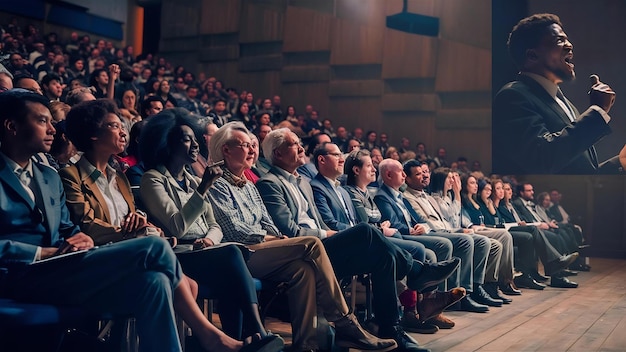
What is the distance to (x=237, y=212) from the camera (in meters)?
2.64

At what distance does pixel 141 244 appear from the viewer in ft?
5.96

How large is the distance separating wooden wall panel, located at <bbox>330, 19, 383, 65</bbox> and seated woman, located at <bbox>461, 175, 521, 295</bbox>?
4986 millimetres

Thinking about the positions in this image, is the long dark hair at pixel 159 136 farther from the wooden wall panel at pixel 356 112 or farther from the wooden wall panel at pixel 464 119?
the wooden wall panel at pixel 356 112

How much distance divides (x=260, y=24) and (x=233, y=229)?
853 centimetres

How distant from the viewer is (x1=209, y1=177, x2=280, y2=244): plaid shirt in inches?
103

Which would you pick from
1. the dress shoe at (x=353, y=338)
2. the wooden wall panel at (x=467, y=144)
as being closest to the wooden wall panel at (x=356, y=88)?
the wooden wall panel at (x=467, y=144)

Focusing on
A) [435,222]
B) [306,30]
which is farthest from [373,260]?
[306,30]

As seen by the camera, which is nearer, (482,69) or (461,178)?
(461,178)

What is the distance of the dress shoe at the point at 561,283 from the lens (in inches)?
208

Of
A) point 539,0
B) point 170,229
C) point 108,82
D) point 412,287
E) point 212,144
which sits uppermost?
point 539,0

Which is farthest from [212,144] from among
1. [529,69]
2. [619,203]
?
[619,203]

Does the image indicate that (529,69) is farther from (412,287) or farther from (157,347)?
(157,347)

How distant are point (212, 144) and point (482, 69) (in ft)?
23.0

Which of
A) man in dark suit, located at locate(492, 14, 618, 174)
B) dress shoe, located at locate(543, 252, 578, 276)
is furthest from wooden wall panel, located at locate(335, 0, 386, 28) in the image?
man in dark suit, located at locate(492, 14, 618, 174)
